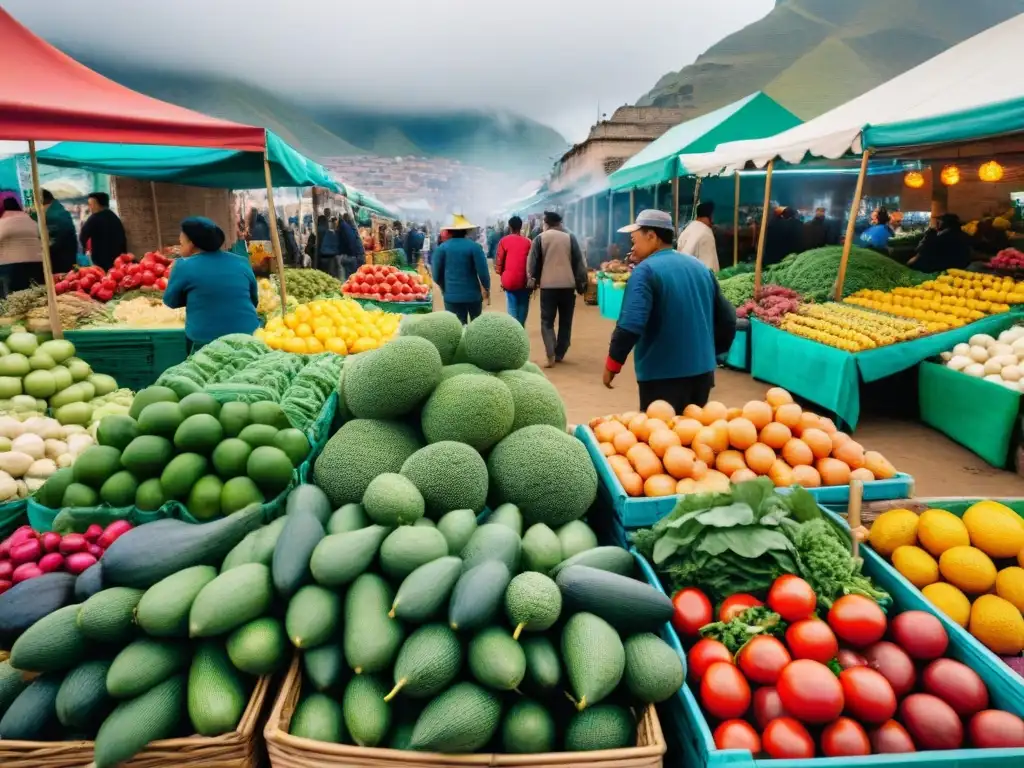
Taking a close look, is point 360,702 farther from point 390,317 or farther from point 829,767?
point 390,317

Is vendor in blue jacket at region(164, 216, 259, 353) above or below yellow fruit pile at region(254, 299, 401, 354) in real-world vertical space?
above

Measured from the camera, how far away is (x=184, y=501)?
2215 millimetres

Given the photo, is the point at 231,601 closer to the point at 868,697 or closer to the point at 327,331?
the point at 868,697

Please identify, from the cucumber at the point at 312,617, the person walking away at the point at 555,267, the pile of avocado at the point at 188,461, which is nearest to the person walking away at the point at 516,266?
the person walking away at the point at 555,267

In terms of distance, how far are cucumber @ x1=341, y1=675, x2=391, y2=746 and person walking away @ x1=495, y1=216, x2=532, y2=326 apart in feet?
25.7

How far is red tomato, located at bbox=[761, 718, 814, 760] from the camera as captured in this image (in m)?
1.54

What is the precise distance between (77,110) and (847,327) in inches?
266

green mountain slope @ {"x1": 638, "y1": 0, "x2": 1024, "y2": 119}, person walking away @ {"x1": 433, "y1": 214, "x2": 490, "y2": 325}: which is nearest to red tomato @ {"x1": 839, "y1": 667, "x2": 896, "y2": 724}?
person walking away @ {"x1": 433, "y1": 214, "x2": 490, "y2": 325}

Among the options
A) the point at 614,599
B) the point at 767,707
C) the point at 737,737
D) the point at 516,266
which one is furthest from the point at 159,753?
the point at 516,266

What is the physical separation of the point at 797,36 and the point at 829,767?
580 ft

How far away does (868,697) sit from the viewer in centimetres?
161

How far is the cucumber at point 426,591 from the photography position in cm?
155

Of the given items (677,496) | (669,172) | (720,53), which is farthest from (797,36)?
(677,496)

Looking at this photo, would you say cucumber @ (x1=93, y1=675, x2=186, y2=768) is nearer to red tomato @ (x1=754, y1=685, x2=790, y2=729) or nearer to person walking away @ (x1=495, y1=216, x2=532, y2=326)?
red tomato @ (x1=754, y1=685, x2=790, y2=729)
